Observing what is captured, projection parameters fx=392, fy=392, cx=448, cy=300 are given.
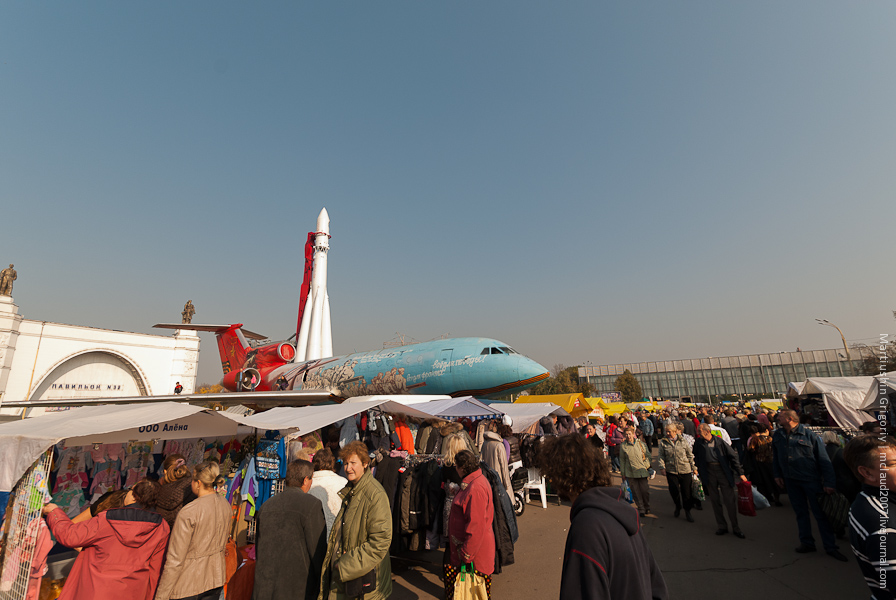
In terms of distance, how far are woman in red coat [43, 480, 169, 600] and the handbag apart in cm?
194

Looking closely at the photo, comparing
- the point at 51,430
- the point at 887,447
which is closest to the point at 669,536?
the point at 887,447

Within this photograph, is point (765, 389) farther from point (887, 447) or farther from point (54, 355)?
point (54, 355)

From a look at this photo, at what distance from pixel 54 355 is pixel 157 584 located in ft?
156

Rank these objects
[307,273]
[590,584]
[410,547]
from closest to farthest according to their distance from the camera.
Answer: [590,584]
[410,547]
[307,273]

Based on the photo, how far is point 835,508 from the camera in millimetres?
5750

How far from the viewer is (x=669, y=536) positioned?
714 cm

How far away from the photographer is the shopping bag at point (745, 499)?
7.23 meters

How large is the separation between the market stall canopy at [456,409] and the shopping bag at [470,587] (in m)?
5.01

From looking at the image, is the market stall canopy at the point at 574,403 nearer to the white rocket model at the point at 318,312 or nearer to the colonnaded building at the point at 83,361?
the white rocket model at the point at 318,312

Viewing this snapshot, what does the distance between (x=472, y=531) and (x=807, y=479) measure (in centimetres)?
556

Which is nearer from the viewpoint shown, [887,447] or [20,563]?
[887,447]

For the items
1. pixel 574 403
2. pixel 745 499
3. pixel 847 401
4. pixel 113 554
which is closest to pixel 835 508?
pixel 745 499

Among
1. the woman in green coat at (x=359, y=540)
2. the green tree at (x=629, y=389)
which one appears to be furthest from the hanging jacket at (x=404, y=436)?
A: the green tree at (x=629, y=389)

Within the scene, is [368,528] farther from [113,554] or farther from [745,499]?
[745,499]
